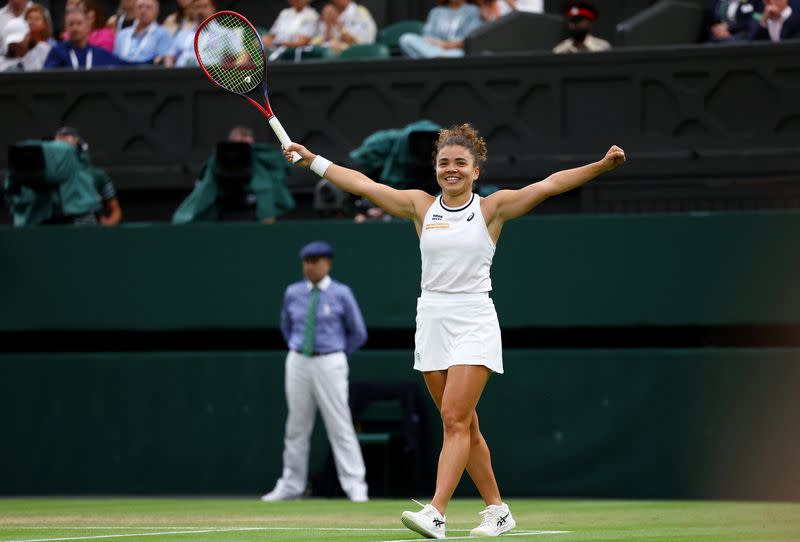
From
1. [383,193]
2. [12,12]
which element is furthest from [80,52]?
[383,193]

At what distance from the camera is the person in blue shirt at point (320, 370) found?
13102 millimetres

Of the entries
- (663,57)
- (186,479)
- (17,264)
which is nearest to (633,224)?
(663,57)

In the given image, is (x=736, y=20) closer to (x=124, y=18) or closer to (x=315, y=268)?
(x=315, y=268)

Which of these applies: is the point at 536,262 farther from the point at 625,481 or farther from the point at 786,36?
the point at 786,36

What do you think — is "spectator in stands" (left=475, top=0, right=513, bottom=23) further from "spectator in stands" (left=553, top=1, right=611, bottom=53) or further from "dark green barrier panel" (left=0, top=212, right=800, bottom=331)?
"dark green barrier panel" (left=0, top=212, right=800, bottom=331)

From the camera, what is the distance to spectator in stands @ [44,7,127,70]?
16.5 metres

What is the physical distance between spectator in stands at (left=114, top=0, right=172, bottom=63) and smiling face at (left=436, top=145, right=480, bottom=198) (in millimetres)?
9950

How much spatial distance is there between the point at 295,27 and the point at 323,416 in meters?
5.39

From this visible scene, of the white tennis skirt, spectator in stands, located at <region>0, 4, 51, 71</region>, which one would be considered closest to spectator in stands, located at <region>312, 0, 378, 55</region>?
spectator in stands, located at <region>0, 4, 51, 71</region>

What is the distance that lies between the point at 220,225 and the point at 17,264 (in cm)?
219

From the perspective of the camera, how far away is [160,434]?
14242 mm

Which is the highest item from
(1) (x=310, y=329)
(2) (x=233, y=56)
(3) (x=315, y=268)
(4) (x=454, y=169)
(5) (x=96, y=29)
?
(5) (x=96, y=29)

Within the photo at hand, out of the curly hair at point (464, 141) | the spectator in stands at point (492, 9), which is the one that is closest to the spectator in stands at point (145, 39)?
the spectator in stands at point (492, 9)

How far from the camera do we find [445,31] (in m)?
16.2
